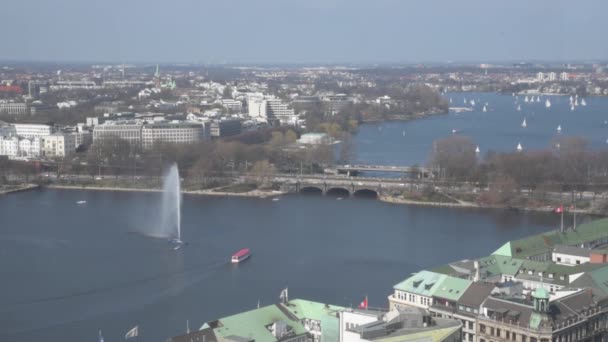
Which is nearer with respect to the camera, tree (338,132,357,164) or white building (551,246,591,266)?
white building (551,246,591,266)

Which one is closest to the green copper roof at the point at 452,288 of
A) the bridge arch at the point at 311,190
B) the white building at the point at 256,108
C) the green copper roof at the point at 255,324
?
the green copper roof at the point at 255,324

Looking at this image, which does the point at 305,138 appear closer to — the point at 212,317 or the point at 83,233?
the point at 83,233

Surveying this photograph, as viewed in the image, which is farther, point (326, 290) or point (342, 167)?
point (342, 167)

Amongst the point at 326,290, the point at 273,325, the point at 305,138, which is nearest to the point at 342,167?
the point at 305,138

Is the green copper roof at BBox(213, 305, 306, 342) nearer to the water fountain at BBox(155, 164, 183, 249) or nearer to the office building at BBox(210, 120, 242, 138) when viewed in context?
the water fountain at BBox(155, 164, 183, 249)

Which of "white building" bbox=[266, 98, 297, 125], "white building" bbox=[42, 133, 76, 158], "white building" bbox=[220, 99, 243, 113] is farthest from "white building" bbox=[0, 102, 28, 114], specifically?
"white building" bbox=[42, 133, 76, 158]
